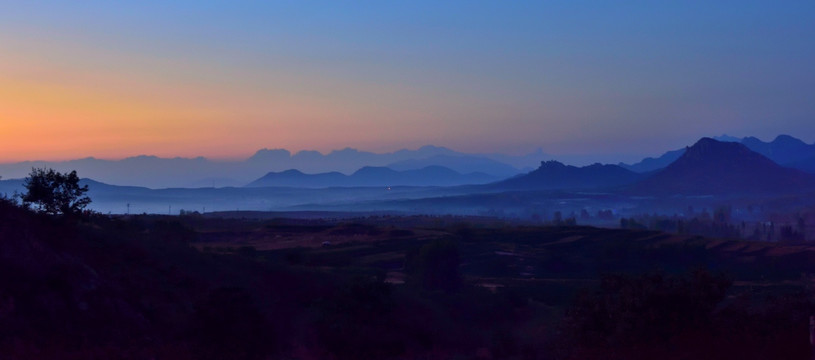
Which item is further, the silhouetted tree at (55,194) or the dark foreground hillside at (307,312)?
the silhouetted tree at (55,194)

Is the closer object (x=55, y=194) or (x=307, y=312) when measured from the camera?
(x=55, y=194)

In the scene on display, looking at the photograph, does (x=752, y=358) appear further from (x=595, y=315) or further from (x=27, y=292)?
(x=27, y=292)

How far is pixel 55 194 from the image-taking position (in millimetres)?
27625

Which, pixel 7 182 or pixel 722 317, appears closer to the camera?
pixel 722 317

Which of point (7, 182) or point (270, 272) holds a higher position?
point (7, 182)

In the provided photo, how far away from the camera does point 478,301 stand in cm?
4128

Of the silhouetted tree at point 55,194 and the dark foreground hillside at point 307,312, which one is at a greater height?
the silhouetted tree at point 55,194

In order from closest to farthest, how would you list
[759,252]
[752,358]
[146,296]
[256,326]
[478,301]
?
[752,358]
[256,326]
[146,296]
[478,301]
[759,252]

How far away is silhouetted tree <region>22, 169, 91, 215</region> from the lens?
27391 millimetres

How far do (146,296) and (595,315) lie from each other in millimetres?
15787

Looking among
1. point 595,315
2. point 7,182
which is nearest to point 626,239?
point 595,315

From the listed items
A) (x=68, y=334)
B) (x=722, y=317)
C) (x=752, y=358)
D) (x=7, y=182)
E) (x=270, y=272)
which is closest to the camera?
(x=752, y=358)

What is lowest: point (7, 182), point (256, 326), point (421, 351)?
point (421, 351)

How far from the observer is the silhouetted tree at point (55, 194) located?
2739cm
